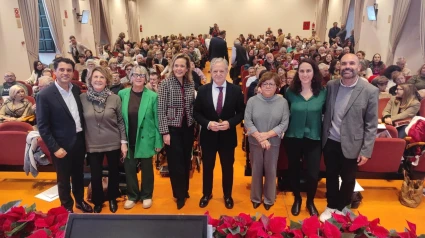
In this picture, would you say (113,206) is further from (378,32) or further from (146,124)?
(378,32)

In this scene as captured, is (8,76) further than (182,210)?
Yes

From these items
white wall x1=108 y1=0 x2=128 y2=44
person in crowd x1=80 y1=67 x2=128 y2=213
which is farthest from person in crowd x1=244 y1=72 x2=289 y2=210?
white wall x1=108 y1=0 x2=128 y2=44

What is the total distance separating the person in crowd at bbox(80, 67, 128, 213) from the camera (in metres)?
2.68

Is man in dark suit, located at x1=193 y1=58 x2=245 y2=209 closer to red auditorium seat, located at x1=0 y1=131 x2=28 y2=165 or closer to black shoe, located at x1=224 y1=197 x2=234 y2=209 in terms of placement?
black shoe, located at x1=224 y1=197 x2=234 y2=209

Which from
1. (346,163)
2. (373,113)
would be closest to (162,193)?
(346,163)

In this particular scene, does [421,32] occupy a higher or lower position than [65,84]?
higher

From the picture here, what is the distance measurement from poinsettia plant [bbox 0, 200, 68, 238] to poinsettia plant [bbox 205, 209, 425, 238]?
27.8 inches

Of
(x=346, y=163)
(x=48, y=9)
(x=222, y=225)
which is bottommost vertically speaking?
(x=346, y=163)

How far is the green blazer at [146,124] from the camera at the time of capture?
2848 millimetres

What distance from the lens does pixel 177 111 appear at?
2.83m

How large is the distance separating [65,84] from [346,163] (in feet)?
8.16

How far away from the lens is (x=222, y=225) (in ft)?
4.70

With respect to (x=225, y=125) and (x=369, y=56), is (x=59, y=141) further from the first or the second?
(x=369, y=56)

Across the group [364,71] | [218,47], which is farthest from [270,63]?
[364,71]
